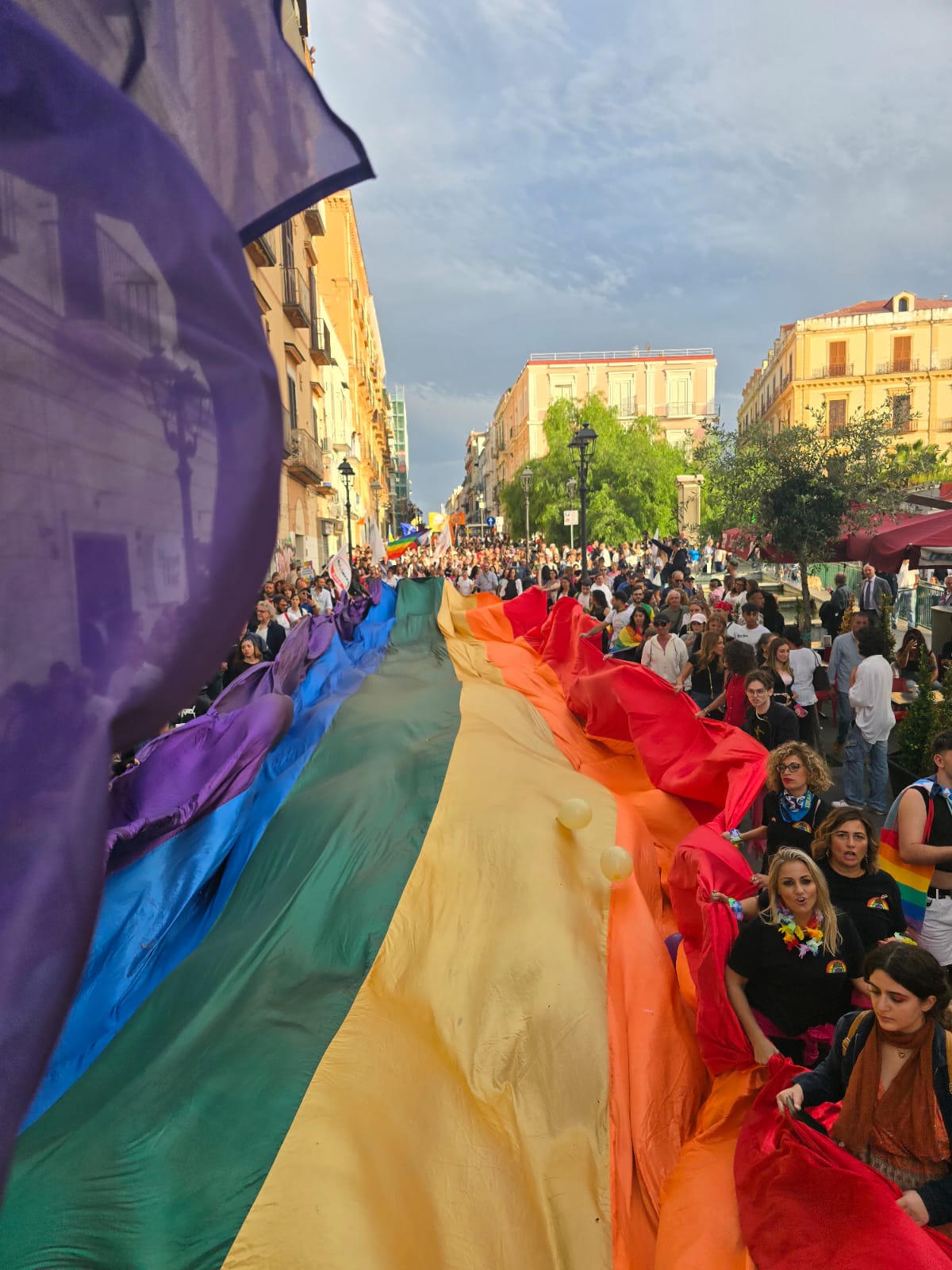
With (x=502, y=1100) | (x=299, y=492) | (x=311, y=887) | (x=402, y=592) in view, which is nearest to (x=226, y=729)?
(x=311, y=887)

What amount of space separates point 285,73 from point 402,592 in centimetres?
888

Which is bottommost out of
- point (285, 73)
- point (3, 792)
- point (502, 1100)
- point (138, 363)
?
point (502, 1100)

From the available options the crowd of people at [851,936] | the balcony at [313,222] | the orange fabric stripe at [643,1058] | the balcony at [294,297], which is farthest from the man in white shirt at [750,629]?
the balcony at [313,222]

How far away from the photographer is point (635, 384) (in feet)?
255

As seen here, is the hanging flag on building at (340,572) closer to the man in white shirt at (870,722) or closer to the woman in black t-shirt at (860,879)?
the man in white shirt at (870,722)

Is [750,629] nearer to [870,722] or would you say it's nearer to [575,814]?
[870,722]

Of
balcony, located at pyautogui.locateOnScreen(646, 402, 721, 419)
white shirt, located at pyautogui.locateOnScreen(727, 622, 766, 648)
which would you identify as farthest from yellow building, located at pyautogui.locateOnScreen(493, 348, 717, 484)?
white shirt, located at pyautogui.locateOnScreen(727, 622, 766, 648)

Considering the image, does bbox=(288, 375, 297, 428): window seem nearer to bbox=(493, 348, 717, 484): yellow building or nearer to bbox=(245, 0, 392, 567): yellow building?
bbox=(245, 0, 392, 567): yellow building

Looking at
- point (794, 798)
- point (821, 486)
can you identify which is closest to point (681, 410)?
point (821, 486)

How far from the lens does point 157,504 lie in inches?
50.3

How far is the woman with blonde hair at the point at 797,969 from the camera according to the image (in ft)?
10.9

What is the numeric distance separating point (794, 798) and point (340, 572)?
10.6 meters

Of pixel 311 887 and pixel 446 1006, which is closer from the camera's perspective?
pixel 446 1006

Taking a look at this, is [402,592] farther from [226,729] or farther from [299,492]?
[299,492]
